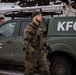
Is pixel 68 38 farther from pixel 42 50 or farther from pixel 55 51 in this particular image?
pixel 42 50

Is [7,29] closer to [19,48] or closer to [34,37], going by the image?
[19,48]

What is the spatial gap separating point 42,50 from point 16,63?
2.62 m

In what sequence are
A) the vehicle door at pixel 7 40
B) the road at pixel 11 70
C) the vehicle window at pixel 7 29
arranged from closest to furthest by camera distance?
the vehicle door at pixel 7 40, the vehicle window at pixel 7 29, the road at pixel 11 70

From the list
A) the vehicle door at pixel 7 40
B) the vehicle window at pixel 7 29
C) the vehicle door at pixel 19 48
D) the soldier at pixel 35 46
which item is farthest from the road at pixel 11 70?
the soldier at pixel 35 46

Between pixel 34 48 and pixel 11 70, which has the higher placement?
pixel 34 48

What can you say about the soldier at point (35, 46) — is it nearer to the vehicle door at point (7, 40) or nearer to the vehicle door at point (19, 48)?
the vehicle door at point (19, 48)

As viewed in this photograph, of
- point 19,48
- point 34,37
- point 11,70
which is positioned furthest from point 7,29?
point 34,37

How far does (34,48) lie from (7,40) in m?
2.73

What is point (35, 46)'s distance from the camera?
6855mm

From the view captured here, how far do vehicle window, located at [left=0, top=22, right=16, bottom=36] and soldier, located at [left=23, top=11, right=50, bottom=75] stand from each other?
2722mm

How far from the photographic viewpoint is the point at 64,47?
337 inches

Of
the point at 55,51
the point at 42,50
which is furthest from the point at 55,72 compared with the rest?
the point at 42,50

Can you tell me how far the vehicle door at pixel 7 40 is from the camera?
938 cm

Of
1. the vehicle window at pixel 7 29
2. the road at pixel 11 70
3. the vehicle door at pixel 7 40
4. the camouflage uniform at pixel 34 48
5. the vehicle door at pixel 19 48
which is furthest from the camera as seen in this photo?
the road at pixel 11 70
